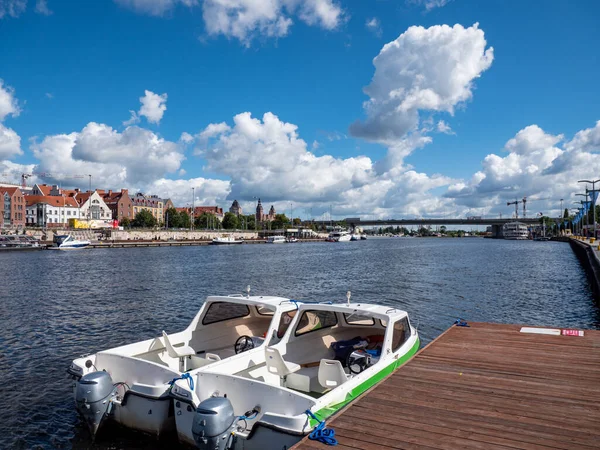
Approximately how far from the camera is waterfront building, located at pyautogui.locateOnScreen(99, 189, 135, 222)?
182 m

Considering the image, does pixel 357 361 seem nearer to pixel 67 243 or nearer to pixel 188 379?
pixel 188 379

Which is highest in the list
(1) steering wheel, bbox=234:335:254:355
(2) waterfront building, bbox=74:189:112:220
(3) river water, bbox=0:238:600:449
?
(2) waterfront building, bbox=74:189:112:220

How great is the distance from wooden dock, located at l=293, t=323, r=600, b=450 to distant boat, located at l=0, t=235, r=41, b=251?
10521 centimetres

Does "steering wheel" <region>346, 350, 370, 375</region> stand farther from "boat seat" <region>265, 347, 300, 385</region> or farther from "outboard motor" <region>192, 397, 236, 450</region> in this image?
"outboard motor" <region>192, 397, 236, 450</region>

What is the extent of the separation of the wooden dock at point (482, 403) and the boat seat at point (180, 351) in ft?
17.9

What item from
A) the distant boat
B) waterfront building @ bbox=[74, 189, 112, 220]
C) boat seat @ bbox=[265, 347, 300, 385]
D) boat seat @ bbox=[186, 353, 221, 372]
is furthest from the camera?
waterfront building @ bbox=[74, 189, 112, 220]

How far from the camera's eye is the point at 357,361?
1137 cm

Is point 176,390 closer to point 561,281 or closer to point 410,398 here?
point 410,398

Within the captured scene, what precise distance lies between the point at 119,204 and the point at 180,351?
186 meters

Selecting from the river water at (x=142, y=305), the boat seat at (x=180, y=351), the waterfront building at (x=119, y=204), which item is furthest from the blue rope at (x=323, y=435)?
the waterfront building at (x=119, y=204)

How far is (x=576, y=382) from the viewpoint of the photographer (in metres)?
8.86

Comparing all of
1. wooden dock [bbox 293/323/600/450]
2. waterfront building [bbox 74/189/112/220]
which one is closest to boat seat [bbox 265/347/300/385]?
wooden dock [bbox 293/323/600/450]

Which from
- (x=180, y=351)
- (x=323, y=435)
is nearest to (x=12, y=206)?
(x=180, y=351)

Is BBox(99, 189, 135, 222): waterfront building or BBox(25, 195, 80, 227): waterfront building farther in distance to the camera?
BBox(99, 189, 135, 222): waterfront building
